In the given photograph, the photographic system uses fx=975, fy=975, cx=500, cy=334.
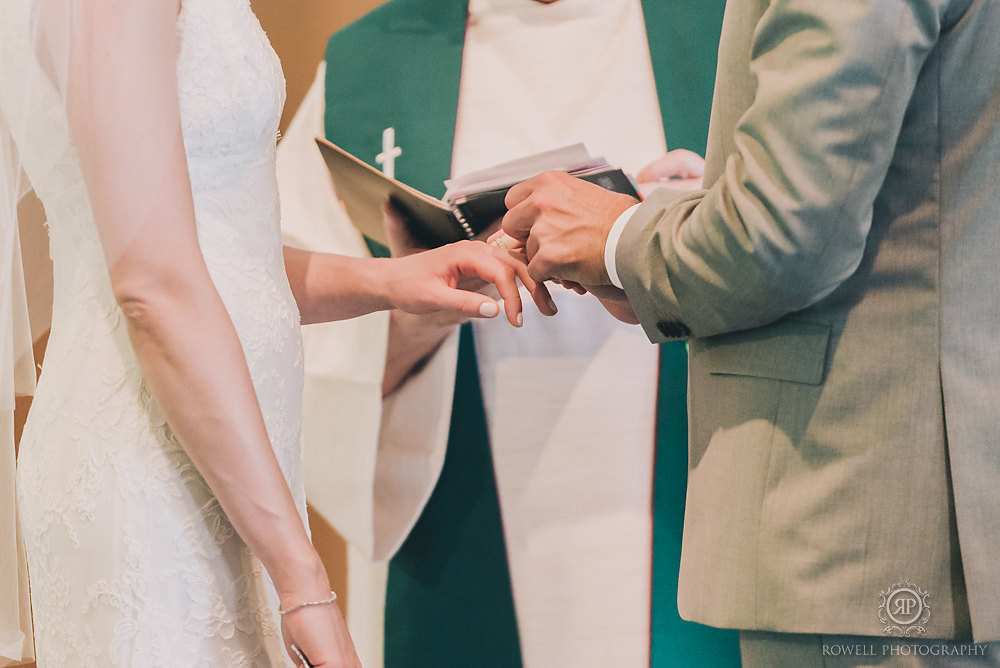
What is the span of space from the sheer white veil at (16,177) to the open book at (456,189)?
615mm

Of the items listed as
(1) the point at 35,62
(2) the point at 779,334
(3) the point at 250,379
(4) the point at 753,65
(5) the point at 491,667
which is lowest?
(5) the point at 491,667

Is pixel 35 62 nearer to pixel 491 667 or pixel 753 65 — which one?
pixel 753 65

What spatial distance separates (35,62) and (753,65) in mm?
771

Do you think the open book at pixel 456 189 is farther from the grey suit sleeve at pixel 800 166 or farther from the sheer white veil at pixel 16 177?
the sheer white veil at pixel 16 177

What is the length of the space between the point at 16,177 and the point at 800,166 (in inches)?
33.9

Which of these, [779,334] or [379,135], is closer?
[779,334]

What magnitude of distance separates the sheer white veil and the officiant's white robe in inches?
35.2

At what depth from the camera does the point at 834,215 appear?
1032 millimetres

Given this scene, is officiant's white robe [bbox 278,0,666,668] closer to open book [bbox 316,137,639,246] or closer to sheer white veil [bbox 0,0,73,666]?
open book [bbox 316,137,639,246]

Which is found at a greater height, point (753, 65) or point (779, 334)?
point (753, 65)

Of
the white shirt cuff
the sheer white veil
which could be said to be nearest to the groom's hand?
the white shirt cuff

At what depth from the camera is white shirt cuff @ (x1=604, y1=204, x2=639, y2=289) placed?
1.25 m

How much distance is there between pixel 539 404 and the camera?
1.94m

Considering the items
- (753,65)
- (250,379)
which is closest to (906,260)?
(753,65)
